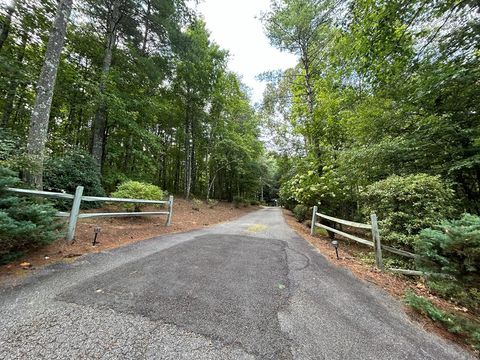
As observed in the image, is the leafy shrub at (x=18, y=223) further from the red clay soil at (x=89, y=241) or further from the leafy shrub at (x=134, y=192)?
the leafy shrub at (x=134, y=192)

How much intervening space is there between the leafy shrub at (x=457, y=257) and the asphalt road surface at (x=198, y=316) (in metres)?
0.81

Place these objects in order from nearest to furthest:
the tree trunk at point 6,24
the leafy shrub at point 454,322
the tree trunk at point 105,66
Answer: the leafy shrub at point 454,322
the tree trunk at point 6,24
the tree trunk at point 105,66

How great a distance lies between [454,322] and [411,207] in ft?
9.11

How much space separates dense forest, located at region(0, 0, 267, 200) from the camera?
16.0ft

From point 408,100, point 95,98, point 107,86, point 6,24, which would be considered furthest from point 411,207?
point 6,24

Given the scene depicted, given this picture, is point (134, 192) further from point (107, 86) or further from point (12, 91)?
point (12, 91)

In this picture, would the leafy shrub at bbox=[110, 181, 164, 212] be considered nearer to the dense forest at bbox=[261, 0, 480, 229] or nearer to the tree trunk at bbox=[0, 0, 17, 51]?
the dense forest at bbox=[261, 0, 480, 229]

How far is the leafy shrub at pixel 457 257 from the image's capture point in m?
2.41

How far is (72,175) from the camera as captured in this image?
21.9 feet

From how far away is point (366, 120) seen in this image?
653 centimetres

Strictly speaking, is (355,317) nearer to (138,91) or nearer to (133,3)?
(138,91)

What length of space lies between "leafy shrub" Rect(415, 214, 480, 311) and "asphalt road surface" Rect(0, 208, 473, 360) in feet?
2.67

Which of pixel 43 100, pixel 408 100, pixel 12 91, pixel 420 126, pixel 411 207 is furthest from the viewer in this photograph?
pixel 12 91

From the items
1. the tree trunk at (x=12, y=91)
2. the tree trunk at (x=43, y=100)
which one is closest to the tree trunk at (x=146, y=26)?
the tree trunk at (x=12, y=91)
